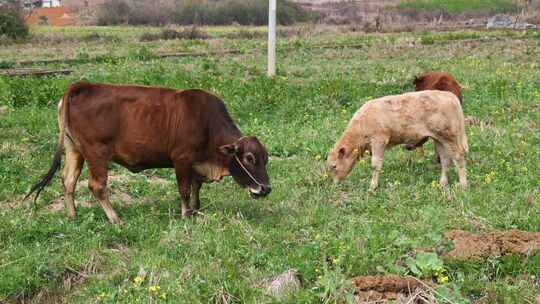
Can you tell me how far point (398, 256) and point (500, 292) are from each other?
991 mm

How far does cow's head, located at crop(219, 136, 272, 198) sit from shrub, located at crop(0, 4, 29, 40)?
1127 inches

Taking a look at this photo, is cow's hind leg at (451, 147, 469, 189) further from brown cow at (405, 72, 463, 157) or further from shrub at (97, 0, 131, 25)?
shrub at (97, 0, 131, 25)

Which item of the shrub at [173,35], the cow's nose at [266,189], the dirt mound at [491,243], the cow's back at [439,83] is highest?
the cow's back at [439,83]

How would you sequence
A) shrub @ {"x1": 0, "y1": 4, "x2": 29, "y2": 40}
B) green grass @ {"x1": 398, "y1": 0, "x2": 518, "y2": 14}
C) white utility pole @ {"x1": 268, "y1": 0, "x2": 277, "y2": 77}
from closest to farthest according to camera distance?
white utility pole @ {"x1": 268, "y1": 0, "x2": 277, "y2": 77}, shrub @ {"x1": 0, "y1": 4, "x2": 29, "y2": 40}, green grass @ {"x1": 398, "y1": 0, "x2": 518, "y2": 14}

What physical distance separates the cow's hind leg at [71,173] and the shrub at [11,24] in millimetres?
27360

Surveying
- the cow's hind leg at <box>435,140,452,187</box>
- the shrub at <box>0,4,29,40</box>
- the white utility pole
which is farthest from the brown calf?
the shrub at <box>0,4,29,40</box>

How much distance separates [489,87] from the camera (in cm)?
1681

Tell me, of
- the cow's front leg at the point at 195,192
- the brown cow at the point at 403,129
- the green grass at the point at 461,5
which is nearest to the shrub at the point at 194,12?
the green grass at the point at 461,5

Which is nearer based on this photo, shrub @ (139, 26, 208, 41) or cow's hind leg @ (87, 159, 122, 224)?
cow's hind leg @ (87, 159, 122, 224)

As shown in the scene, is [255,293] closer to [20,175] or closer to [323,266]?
[323,266]

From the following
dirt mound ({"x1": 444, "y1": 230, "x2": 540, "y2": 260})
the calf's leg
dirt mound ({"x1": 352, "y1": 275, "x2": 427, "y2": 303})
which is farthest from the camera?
the calf's leg

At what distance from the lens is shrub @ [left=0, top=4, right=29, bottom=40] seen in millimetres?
34312

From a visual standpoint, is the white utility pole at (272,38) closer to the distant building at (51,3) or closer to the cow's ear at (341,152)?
the cow's ear at (341,152)

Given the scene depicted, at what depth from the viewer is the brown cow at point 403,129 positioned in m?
9.80
